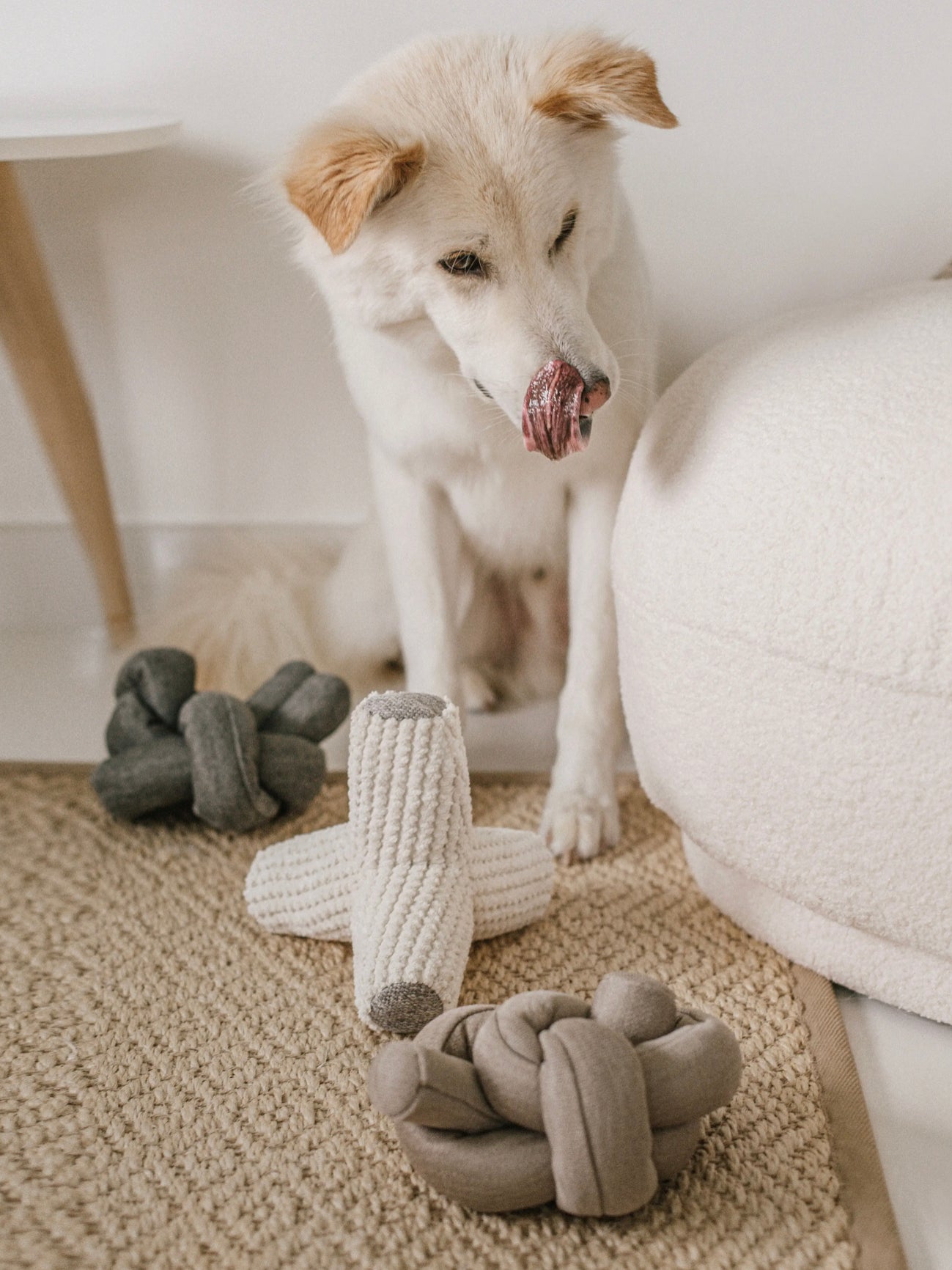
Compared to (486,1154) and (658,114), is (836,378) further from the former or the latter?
(486,1154)

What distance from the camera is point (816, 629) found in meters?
0.79

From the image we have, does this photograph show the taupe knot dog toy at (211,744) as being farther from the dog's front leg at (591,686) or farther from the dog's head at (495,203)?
the dog's head at (495,203)

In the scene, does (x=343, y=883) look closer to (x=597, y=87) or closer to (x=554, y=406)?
(x=554, y=406)

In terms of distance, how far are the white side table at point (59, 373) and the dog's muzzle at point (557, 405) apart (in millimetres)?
625

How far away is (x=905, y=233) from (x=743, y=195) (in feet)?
0.69

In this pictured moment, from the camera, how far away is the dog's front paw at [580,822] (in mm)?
1167

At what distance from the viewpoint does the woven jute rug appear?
0.73m

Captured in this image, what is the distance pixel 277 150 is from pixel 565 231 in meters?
0.44

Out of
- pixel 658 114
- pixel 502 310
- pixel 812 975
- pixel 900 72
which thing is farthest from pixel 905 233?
pixel 812 975

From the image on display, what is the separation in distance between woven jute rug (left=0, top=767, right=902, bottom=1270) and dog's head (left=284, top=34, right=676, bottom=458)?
1.51 ft

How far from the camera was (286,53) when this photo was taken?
4.81 ft

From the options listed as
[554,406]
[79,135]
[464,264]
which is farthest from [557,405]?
[79,135]

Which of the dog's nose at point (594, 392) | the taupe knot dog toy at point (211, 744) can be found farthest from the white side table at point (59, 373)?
the dog's nose at point (594, 392)

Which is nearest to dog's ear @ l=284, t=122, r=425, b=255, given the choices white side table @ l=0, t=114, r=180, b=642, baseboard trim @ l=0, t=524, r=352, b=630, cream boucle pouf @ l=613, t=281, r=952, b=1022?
cream boucle pouf @ l=613, t=281, r=952, b=1022
